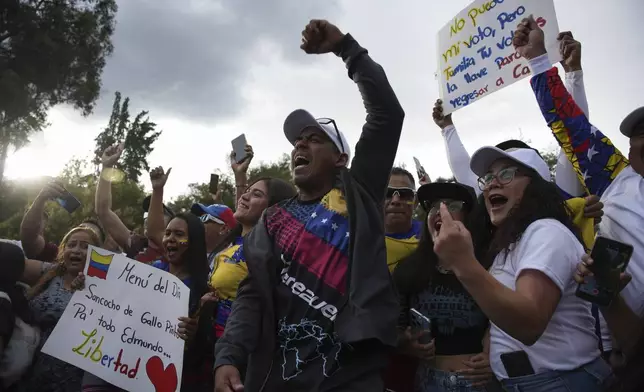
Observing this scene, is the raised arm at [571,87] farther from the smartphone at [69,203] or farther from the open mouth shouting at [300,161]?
the smartphone at [69,203]

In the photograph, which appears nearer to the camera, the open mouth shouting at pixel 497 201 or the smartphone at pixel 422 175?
the open mouth shouting at pixel 497 201

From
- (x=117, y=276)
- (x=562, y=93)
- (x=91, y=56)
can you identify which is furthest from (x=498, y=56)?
(x=91, y=56)

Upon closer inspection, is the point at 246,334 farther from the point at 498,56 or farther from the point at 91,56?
the point at 91,56

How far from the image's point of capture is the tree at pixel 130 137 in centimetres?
5619

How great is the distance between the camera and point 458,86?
3992 millimetres

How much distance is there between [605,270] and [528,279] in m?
0.24

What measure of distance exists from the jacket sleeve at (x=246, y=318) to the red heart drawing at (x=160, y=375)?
1.31 m

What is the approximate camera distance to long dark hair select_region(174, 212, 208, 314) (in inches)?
151

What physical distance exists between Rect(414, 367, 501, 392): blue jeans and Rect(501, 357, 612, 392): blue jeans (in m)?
0.32

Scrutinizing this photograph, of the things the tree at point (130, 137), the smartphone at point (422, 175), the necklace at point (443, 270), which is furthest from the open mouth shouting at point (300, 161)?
the tree at point (130, 137)

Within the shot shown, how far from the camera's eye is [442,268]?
2717 mm

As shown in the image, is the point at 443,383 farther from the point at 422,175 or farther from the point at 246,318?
the point at 422,175

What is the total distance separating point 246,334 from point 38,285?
102 inches

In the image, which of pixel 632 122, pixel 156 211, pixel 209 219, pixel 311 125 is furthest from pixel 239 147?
pixel 632 122
